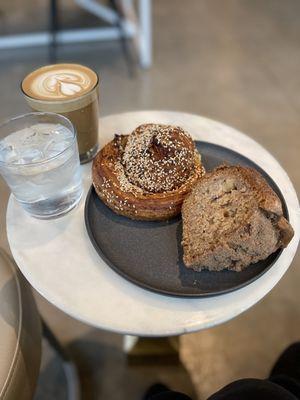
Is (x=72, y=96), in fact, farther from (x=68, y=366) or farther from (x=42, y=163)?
(x=68, y=366)

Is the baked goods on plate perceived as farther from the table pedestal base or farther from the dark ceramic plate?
the table pedestal base

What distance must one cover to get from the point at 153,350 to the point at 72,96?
0.76m

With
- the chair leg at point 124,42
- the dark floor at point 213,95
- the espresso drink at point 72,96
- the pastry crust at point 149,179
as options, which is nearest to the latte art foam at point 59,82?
the espresso drink at point 72,96

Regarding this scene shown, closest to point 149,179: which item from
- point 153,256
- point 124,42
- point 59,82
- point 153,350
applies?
point 153,256

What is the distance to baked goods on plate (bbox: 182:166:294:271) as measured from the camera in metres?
0.68

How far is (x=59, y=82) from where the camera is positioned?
0.89 m

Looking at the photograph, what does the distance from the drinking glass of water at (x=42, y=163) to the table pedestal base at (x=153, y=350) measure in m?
0.57

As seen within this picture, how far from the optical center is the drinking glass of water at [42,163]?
2.41 feet

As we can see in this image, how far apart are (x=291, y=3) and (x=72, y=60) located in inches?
67.5

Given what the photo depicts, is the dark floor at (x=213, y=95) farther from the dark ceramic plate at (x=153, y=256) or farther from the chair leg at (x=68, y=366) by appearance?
the dark ceramic plate at (x=153, y=256)

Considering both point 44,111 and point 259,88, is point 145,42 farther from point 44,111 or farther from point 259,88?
point 44,111

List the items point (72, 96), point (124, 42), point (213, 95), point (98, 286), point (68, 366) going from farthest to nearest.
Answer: point (124, 42) → point (213, 95) → point (68, 366) → point (72, 96) → point (98, 286)

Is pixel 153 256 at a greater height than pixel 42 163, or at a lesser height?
lesser

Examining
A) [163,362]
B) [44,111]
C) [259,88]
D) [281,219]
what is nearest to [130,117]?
[44,111]
